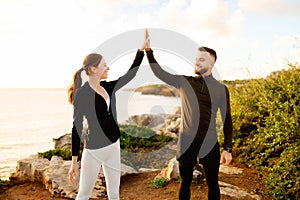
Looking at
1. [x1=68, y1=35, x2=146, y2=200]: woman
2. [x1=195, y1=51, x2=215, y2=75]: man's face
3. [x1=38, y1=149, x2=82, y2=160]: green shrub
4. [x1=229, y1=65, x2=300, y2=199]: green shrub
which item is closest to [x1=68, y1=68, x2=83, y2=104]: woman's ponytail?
[x1=68, y1=35, x2=146, y2=200]: woman

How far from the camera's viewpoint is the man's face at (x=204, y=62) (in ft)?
13.7

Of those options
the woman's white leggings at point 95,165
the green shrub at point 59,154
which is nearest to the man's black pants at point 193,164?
the woman's white leggings at point 95,165

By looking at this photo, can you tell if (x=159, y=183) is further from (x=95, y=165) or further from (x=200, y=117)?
(x=95, y=165)

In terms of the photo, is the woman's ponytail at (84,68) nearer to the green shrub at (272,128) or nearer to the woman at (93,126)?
the woman at (93,126)

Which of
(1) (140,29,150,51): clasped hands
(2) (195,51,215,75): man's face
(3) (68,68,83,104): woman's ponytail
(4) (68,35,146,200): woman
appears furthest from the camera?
(1) (140,29,150,51): clasped hands

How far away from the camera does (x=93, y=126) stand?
3.90 meters

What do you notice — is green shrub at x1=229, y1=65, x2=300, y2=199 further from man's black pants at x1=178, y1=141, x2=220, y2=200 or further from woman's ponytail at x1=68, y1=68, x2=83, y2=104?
woman's ponytail at x1=68, y1=68, x2=83, y2=104

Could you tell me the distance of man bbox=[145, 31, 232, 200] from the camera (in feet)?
13.8

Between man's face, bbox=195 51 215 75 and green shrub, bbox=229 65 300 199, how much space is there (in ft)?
8.90

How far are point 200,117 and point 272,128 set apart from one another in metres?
3.06

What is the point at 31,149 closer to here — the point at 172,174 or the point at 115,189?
the point at 172,174

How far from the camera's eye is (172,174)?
257 inches

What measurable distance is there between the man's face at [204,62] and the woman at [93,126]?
1.11 metres

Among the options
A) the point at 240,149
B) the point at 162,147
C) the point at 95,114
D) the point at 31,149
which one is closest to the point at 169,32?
the point at 95,114
